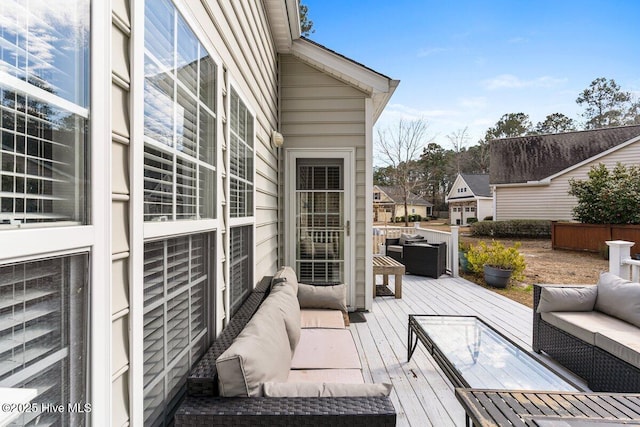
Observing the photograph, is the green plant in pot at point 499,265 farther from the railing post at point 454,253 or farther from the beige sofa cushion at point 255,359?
the beige sofa cushion at point 255,359

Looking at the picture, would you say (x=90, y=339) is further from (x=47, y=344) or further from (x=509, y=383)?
(x=509, y=383)

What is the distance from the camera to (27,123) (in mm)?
653

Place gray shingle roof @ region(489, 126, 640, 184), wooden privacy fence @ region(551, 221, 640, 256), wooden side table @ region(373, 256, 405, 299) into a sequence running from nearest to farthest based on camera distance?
wooden side table @ region(373, 256, 405, 299)
wooden privacy fence @ region(551, 221, 640, 256)
gray shingle roof @ region(489, 126, 640, 184)

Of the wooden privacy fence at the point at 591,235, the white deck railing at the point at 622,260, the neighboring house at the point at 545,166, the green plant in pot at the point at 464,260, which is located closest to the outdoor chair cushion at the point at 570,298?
the white deck railing at the point at 622,260

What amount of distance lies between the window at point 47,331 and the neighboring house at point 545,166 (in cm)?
1628

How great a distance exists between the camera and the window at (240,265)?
2174 mm

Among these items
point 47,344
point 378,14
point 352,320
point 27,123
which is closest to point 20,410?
point 47,344

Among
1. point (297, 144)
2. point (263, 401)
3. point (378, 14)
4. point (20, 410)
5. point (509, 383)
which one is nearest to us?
point (20, 410)

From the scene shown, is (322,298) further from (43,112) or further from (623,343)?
(43,112)

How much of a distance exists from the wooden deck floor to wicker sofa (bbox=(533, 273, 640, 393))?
50 cm

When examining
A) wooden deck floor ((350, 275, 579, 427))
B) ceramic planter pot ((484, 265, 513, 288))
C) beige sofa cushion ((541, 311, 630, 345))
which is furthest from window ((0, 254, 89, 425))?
ceramic planter pot ((484, 265, 513, 288))

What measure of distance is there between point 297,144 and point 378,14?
9.80 metres

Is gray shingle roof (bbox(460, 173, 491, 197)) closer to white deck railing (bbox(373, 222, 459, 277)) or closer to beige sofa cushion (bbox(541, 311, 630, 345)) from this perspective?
white deck railing (bbox(373, 222, 459, 277))

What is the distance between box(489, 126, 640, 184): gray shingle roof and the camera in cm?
1448
